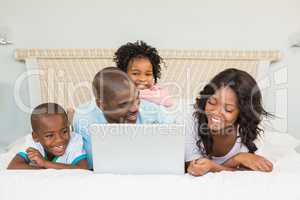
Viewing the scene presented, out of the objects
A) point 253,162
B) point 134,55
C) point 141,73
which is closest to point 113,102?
point 253,162

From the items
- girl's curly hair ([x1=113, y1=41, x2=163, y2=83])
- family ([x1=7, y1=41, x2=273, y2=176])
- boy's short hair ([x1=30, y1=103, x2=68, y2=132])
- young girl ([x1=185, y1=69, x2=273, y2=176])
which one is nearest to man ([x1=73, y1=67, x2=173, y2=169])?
family ([x1=7, y1=41, x2=273, y2=176])

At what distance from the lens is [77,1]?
2482 millimetres

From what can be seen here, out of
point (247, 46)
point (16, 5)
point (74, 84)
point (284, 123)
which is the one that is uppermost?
point (16, 5)

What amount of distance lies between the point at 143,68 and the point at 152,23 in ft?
2.69

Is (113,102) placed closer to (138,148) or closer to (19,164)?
(138,148)

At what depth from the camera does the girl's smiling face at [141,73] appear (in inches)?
68.9

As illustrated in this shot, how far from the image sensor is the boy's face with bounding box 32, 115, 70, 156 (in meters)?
1.24

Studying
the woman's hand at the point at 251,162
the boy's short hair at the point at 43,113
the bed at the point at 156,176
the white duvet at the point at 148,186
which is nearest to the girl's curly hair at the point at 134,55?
the bed at the point at 156,176

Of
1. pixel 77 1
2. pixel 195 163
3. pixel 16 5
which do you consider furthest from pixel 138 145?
pixel 16 5

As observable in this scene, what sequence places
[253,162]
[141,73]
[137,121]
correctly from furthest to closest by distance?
[141,73], [137,121], [253,162]

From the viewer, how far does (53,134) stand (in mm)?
1247

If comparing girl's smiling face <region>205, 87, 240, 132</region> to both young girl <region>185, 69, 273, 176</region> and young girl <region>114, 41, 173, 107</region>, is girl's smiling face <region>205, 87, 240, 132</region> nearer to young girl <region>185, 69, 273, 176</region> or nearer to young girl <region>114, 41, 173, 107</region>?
young girl <region>185, 69, 273, 176</region>

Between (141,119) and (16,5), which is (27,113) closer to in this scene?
(16,5)

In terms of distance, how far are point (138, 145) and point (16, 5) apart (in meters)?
1.96
